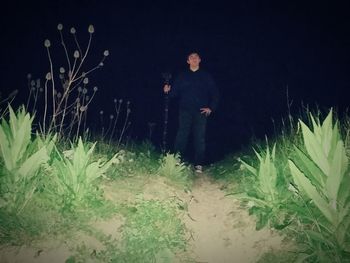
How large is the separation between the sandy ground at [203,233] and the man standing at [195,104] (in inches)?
78.1

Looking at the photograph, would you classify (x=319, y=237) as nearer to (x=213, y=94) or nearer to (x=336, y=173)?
(x=336, y=173)

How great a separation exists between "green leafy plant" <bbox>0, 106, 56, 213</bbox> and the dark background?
8.36 meters

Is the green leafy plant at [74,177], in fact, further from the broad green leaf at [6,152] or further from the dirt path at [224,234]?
the dirt path at [224,234]

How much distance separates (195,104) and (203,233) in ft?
12.1

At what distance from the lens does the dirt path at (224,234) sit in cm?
331

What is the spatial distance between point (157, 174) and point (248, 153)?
99.0 inches

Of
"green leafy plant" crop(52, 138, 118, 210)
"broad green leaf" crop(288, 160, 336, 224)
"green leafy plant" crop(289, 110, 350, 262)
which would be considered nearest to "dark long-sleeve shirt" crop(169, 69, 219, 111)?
"green leafy plant" crop(52, 138, 118, 210)

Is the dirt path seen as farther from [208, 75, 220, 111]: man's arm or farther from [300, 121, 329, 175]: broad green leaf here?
[208, 75, 220, 111]: man's arm

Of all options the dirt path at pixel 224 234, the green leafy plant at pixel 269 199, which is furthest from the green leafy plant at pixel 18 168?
the green leafy plant at pixel 269 199

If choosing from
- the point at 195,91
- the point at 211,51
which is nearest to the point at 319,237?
the point at 195,91

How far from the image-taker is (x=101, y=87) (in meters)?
14.0

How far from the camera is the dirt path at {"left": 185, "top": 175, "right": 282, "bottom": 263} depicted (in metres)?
3.31

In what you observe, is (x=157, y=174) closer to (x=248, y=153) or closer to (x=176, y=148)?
(x=176, y=148)

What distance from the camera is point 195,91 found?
23.8 ft
